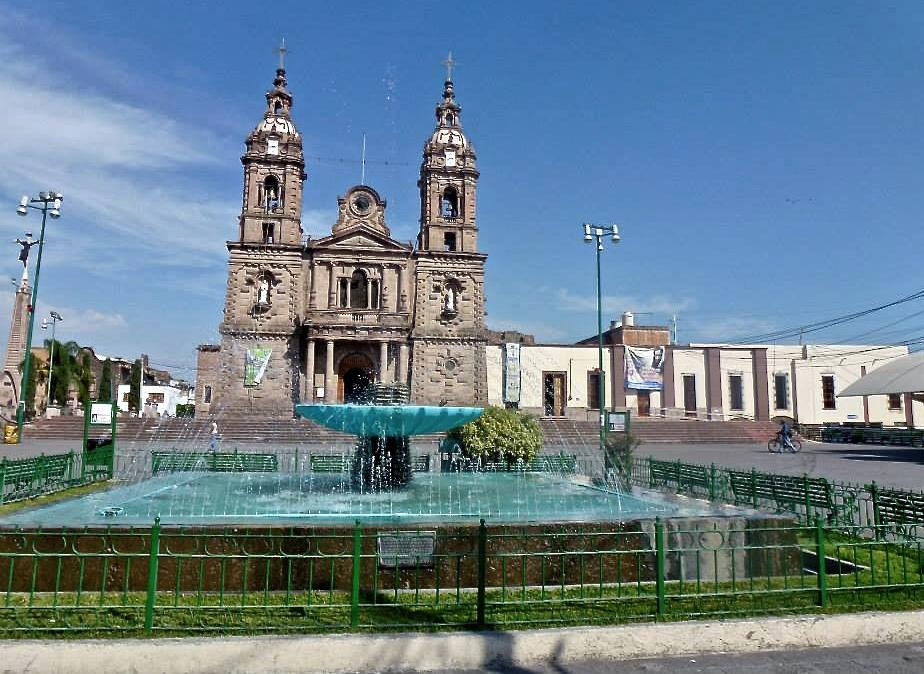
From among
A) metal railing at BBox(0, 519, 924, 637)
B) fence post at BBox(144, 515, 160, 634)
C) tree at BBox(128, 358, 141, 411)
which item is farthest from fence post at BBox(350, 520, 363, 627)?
tree at BBox(128, 358, 141, 411)

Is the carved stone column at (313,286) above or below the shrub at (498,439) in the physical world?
above

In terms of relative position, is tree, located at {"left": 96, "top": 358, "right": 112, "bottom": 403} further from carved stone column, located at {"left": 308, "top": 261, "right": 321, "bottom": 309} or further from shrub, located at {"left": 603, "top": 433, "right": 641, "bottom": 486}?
shrub, located at {"left": 603, "top": 433, "right": 641, "bottom": 486}

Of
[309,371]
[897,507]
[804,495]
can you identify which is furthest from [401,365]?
[897,507]

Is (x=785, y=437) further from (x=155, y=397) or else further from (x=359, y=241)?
(x=155, y=397)

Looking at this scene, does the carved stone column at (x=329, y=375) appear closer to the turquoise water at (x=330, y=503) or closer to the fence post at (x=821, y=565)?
the turquoise water at (x=330, y=503)

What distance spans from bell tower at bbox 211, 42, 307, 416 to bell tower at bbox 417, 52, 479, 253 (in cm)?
733

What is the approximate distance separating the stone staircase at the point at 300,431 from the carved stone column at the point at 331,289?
7.14 metres

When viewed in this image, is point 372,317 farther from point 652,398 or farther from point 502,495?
point 502,495

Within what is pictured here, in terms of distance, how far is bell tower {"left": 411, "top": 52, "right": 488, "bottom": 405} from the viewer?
38312 mm

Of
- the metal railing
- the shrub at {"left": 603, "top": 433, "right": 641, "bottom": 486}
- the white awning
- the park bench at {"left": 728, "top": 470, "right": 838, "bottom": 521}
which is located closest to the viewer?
the metal railing

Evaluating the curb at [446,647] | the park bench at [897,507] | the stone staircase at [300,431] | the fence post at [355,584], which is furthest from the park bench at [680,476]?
the stone staircase at [300,431]

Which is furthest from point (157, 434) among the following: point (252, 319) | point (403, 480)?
point (403, 480)

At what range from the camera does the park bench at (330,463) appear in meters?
13.5

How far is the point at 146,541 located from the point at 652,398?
125ft
